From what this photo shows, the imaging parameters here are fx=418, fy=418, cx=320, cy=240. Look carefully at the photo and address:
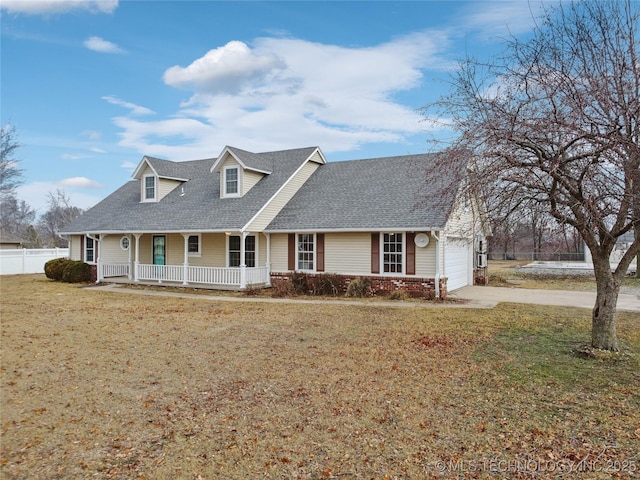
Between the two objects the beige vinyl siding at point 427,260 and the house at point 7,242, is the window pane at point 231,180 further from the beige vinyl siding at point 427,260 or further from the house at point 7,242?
the house at point 7,242

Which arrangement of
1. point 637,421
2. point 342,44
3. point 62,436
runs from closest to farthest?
1. point 62,436
2. point 637,421
3. point 342,44

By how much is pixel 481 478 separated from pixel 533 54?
23.2 feet

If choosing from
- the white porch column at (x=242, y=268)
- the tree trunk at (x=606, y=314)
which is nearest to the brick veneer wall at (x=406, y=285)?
the white porch column at (x=242, y=268)

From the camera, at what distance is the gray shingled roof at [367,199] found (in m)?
15.4

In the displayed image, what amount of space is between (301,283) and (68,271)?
12.7m

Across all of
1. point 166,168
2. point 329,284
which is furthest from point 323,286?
point 166,168

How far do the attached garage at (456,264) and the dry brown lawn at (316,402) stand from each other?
6.23 metres

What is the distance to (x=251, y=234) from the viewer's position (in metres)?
18.0

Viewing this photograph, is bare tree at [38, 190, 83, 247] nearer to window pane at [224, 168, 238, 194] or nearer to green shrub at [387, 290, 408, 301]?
window pane at [224, 168, 238, 194]

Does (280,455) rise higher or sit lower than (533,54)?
lower

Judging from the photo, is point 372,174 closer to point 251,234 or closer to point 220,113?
point 251,234

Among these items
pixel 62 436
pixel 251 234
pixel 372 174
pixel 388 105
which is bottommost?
pixel 62 436

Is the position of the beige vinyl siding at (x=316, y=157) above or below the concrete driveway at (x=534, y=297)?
above

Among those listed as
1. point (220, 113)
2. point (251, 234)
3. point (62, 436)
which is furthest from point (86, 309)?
point (220, 113)
